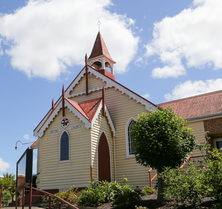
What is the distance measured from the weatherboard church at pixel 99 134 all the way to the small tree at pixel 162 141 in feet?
18.0

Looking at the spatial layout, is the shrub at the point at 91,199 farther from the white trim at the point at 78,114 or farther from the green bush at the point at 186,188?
the white trim at the point at 78,114

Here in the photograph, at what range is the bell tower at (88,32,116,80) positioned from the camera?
25969 millimetres

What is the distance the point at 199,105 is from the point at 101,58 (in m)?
10.1

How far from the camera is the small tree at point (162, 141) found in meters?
12.9

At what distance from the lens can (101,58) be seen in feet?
86.0

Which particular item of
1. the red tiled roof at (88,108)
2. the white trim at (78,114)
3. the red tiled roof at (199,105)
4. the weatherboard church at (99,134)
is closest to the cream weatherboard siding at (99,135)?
the weatherboard church at (99,134)

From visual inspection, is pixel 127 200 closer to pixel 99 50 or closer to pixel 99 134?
pixel 99 134

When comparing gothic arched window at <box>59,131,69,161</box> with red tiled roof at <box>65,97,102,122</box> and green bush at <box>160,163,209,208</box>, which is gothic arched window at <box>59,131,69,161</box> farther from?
green bush at <box>160,163,209,208</box>

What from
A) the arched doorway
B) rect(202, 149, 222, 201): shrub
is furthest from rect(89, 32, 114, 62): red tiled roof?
rect(202, 149, 222, 201): shrub

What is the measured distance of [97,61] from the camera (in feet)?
88.3

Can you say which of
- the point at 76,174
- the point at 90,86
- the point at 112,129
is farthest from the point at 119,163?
the point at 90,86

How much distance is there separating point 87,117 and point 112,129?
3.11 metres

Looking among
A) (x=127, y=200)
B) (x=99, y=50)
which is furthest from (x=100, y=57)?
(x=127, y=200)

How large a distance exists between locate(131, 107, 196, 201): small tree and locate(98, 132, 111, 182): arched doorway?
568cm
